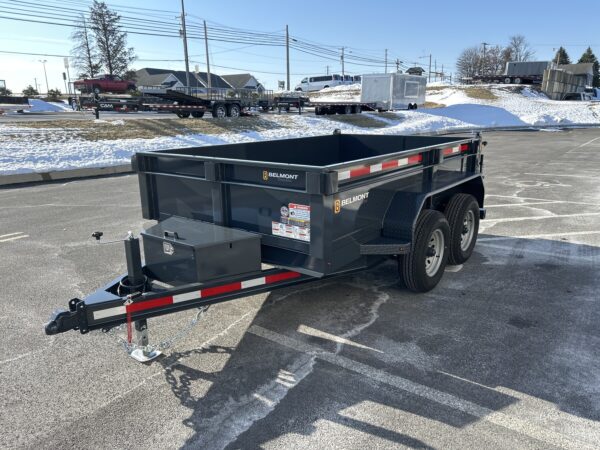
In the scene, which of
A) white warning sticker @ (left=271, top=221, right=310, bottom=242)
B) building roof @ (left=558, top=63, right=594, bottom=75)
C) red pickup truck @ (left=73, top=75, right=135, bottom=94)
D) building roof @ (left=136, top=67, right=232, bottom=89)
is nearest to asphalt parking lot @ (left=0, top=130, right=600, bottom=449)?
white warning sticker @ (left=271, top=221, right=310, bottom=242)

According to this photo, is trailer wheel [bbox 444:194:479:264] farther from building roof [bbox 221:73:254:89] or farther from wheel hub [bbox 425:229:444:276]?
building roof [bbox 221:73:254:89]

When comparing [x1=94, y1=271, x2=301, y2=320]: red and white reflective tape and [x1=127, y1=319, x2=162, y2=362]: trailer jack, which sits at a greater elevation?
[x1=94, y1=271, x2=301, y2=320]: red and white reflective tape

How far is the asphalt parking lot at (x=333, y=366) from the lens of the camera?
2.91 m

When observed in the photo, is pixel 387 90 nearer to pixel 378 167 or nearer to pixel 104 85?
pixel 104 85

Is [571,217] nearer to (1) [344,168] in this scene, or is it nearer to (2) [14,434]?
(1) [344,168]

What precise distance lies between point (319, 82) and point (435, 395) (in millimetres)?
72468

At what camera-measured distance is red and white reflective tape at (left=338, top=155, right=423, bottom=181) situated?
3.61 meters

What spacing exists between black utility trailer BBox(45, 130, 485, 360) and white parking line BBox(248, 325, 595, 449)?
55 cm

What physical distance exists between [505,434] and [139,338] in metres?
2.60

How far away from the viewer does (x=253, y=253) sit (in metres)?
3.71

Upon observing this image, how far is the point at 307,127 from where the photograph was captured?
24578mm

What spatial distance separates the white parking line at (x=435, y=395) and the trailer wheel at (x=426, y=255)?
1296mm

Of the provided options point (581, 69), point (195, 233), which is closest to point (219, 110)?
point (195, 233)

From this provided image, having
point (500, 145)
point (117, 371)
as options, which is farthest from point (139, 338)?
point (500, 145)
